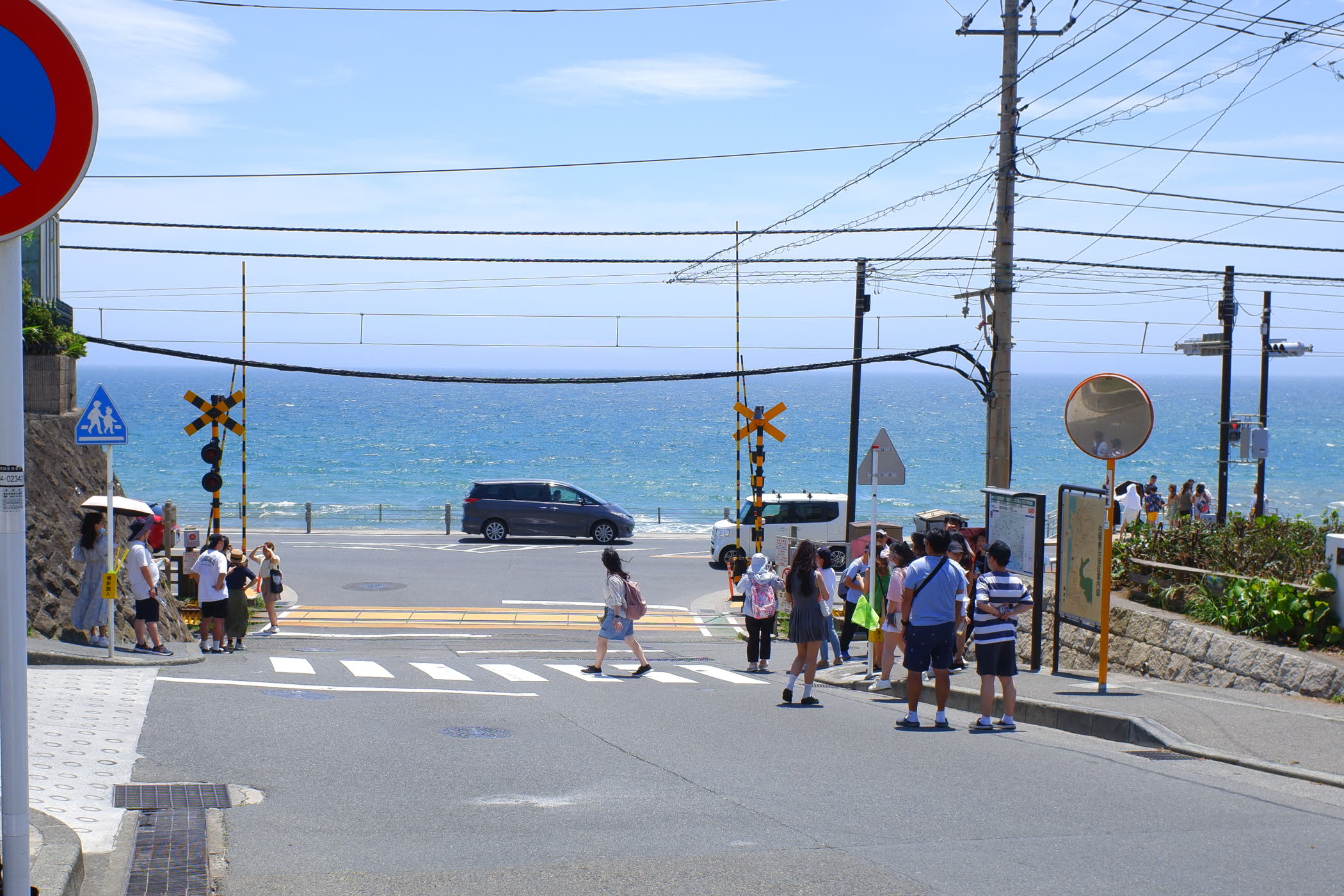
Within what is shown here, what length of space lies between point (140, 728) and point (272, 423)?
480ft

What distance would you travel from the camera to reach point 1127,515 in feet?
95.9

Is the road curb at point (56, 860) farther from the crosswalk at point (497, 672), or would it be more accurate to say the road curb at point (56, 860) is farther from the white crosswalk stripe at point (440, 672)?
the white crosswalk stripe at point (440, 672)

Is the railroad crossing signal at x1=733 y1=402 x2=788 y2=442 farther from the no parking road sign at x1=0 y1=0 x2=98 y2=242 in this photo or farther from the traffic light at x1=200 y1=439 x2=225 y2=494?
the no parking road sign at x1=0 y1=0 x2=98 y2=242

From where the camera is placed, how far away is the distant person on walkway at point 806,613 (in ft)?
39.3

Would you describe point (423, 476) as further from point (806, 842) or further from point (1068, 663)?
point (806, 842)

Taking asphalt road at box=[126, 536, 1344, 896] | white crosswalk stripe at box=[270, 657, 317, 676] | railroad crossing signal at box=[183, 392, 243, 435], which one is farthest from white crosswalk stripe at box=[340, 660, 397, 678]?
railroad crossing signal at box=[183, 392, 243, 435]

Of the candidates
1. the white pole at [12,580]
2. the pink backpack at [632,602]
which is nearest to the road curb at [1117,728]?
the pink backpack at [632,602]

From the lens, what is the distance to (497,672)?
1478 centimetres

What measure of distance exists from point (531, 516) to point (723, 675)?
21225 mm

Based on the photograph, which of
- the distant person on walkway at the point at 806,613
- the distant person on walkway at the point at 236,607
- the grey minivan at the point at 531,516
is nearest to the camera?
the distant person on walkway at the point at 806,613

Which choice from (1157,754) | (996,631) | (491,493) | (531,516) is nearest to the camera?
(1157,754)

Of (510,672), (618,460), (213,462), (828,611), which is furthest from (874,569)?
(618,460)

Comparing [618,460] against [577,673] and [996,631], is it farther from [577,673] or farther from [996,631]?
[996,631]

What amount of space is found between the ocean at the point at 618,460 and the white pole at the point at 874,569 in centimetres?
3383
